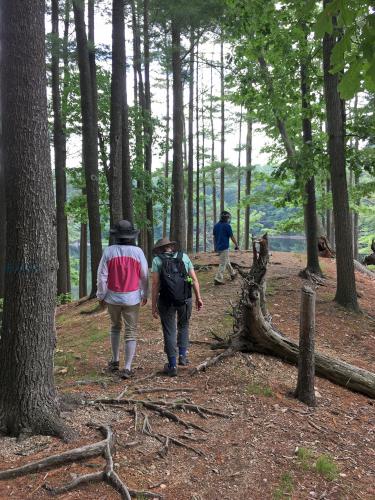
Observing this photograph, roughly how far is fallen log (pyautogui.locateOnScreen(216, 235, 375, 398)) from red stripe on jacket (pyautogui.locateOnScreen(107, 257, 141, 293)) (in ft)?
5.69

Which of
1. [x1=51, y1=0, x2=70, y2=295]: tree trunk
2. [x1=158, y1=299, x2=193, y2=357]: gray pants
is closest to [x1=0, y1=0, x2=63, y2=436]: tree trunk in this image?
[x1=158, y1=299, x2=193, y2=357]: gray pants

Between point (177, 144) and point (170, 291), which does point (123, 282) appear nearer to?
point (170, 291)

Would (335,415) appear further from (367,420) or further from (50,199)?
(50,199)

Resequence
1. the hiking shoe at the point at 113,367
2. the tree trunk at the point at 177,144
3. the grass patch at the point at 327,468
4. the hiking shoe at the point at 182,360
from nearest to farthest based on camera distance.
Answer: the grass patch at the point at 327,468 → the hiking shoe at the point at 113,367 → the hiking shoe at the point at 182,360 → the tree trunk at the point at 177,144

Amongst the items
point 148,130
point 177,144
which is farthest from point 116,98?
point 148,130

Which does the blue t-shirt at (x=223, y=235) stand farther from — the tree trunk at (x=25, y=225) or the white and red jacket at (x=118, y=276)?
the tree trunk at (x=25, y=225)

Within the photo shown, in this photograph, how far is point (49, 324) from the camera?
13.3ft

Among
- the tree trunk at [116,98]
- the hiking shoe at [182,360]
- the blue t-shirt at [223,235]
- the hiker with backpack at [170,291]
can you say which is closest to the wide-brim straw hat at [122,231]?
the hiker with backpack at [170,291]

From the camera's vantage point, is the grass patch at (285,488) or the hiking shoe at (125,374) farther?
the hiking shoe at (125,374)

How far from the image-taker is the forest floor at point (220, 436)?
3453 mm

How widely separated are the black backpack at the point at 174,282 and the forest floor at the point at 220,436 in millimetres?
1032

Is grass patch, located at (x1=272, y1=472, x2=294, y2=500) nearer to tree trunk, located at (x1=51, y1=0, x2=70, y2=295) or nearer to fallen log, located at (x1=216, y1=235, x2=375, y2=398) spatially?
fallen log, located at (x1=216, y1=235, x2=375, y2=398)

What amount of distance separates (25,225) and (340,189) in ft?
27.1

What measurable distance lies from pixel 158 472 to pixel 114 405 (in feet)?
4.19
